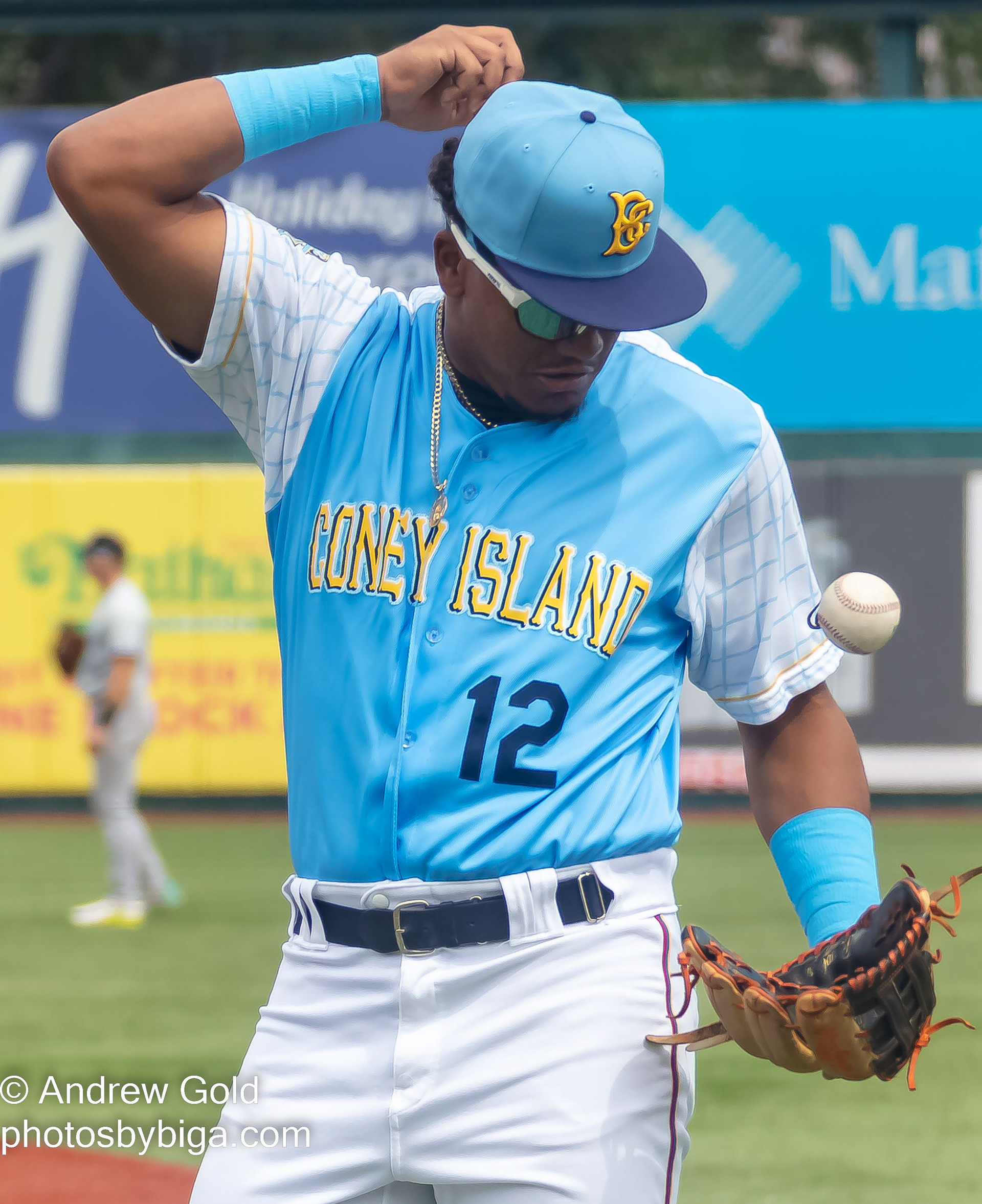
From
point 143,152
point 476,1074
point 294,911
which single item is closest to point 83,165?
point 143,152

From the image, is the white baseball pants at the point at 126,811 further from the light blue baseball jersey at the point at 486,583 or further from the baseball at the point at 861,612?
the baseball at the point at 861,612

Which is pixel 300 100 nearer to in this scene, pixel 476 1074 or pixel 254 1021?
pixel 476 1074

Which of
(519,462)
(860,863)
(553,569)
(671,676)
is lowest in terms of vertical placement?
(860,863)

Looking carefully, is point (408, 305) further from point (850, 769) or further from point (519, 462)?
point (850, 769)

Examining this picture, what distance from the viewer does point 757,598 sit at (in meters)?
2.14

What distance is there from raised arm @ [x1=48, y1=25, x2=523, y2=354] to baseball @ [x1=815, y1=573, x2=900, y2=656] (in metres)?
0.86

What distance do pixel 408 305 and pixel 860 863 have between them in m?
0.99

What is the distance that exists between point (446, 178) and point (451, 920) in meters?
1.00

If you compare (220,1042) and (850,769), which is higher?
(850,769)

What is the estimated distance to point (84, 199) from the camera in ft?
6.58

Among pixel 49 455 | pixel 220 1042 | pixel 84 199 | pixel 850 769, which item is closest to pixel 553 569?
pixel 850 769

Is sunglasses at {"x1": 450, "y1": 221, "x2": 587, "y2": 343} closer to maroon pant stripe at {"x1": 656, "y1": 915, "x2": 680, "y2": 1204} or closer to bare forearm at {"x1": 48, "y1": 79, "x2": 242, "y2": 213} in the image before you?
bare forearm at {"x1": 48, "y1": 79, "x2": 242, "y2": 213}

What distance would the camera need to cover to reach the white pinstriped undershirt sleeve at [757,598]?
2111mm

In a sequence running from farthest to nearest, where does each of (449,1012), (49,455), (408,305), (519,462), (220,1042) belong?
1. (49,455)
2. (220,1042)
3. (408,305)
4. (519,462)
5. (449,1012)
